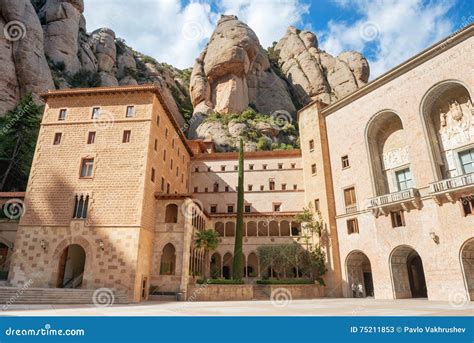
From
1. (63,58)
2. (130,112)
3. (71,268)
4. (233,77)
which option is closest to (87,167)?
(130,112)

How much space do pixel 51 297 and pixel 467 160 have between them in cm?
3087

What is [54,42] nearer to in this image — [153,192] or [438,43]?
[153,192]

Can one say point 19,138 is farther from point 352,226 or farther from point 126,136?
point 352,226

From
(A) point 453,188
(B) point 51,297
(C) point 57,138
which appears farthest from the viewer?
(C) point 57,138

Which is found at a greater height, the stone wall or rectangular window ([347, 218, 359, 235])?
rectangular window ([347, 218, 359, 235])

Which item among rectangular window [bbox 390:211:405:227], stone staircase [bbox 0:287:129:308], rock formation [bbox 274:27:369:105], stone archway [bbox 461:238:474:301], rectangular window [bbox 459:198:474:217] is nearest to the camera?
stone staircase [bbox 0:287:129:308]

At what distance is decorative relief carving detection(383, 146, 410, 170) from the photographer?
26062mm

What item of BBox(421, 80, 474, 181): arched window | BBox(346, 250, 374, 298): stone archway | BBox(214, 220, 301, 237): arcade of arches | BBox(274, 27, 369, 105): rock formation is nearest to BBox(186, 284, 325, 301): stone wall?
BBox(346, 250, 374, 298): stone archway

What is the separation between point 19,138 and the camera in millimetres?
32906

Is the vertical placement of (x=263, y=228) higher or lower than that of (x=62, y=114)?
lower

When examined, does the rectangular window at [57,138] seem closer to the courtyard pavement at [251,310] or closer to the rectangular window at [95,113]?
the rectangular window at [95,113]

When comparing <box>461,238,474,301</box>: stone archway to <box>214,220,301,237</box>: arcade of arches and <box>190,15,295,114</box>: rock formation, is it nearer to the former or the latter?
<box>214,220,301,237</box>: arcade of arches

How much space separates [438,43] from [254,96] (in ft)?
149

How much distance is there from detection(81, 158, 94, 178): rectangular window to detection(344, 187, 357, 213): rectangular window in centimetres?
2341
